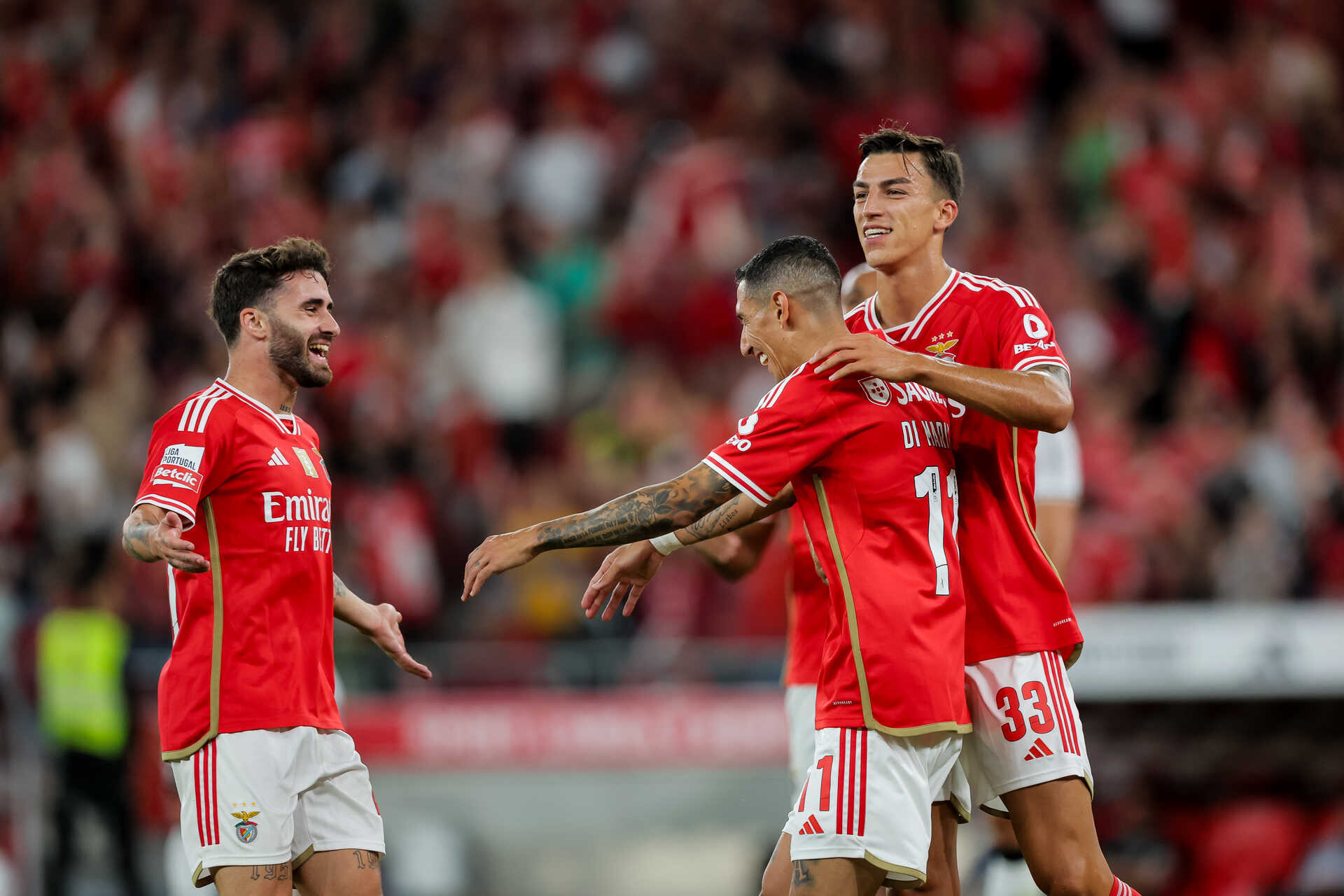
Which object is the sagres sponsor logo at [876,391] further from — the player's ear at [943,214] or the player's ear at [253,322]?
the player's ear at [253,322]

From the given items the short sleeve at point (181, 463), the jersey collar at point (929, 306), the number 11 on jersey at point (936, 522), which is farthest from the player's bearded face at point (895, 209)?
the short sleeve at point (181, 463)

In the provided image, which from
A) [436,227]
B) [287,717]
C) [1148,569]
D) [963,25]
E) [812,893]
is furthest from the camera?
[963,25]

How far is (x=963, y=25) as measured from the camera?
1482cm

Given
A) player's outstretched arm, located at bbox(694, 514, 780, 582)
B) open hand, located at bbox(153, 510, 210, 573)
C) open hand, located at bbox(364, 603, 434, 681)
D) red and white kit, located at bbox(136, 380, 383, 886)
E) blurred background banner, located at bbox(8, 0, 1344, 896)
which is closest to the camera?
open hand, located at bbox(153, 510, 210, 573)

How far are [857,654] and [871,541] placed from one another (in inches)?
13.4

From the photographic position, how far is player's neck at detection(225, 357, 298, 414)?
5656 millimetres

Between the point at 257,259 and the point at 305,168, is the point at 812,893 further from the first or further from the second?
the point at 305,168

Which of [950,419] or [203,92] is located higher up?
[203,92]

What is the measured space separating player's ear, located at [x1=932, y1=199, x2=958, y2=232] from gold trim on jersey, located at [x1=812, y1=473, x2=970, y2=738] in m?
1.07

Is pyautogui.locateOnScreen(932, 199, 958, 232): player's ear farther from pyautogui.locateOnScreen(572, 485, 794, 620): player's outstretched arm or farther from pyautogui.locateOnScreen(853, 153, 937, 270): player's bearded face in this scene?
pyautogui.locateOnScreen(572, 485, 794, 620): player's outstretched arm

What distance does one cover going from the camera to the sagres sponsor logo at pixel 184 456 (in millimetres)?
5238

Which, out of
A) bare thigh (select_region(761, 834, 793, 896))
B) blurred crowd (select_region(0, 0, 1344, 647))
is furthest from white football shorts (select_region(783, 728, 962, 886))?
blurred crowd (select_region(0, 0, 1344, 647))

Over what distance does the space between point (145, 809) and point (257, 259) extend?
20.8ft

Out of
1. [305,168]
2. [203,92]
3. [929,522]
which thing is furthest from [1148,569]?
[203,92]
